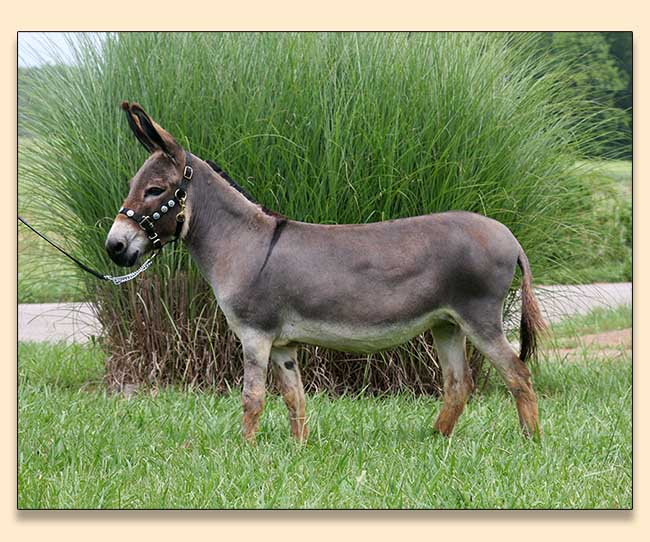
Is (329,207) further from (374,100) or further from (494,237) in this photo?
(494,237)

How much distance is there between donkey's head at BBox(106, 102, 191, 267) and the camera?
3.81 meters

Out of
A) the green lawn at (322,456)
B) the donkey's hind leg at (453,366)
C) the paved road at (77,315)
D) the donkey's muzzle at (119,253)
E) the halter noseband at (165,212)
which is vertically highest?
the halter noseband at (165,212)

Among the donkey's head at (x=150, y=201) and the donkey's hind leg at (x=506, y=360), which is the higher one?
the donkey's head at (x=150, y=201)

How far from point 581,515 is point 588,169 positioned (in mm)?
2957

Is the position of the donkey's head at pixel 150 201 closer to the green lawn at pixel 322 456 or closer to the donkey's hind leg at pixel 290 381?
the donkey's hind leg at pixel 290 381

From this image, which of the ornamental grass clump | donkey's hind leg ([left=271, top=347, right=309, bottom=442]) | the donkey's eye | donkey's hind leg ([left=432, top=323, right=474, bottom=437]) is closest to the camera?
the donkey's eye

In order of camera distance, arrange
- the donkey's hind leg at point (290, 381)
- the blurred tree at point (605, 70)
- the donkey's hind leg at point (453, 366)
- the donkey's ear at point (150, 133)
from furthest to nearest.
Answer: the blurred tree at point (605, 70), the donkey's hind leg at point (453, 366), the donkey's hind leg at point (290, 381), the donkey's ear at point (150, 133)

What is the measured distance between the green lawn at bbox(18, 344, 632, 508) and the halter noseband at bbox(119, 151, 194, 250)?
94 cm

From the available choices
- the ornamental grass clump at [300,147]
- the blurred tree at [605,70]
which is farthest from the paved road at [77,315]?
the blurred tree at [605,70]

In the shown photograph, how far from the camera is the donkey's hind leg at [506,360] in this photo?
3.95 meters

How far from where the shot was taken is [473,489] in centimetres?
363

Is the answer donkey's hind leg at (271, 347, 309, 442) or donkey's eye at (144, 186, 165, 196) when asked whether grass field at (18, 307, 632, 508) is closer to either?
donkey's hind leg at (271, 347, 309, 442)

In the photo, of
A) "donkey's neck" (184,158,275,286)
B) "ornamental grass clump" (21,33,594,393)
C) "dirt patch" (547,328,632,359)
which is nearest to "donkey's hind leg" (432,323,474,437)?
"donkey's neck" (184,158,275,286)

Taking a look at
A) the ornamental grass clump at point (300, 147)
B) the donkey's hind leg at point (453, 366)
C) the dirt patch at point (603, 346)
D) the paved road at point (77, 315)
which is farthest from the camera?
the dirt patch at point (603, 346)
